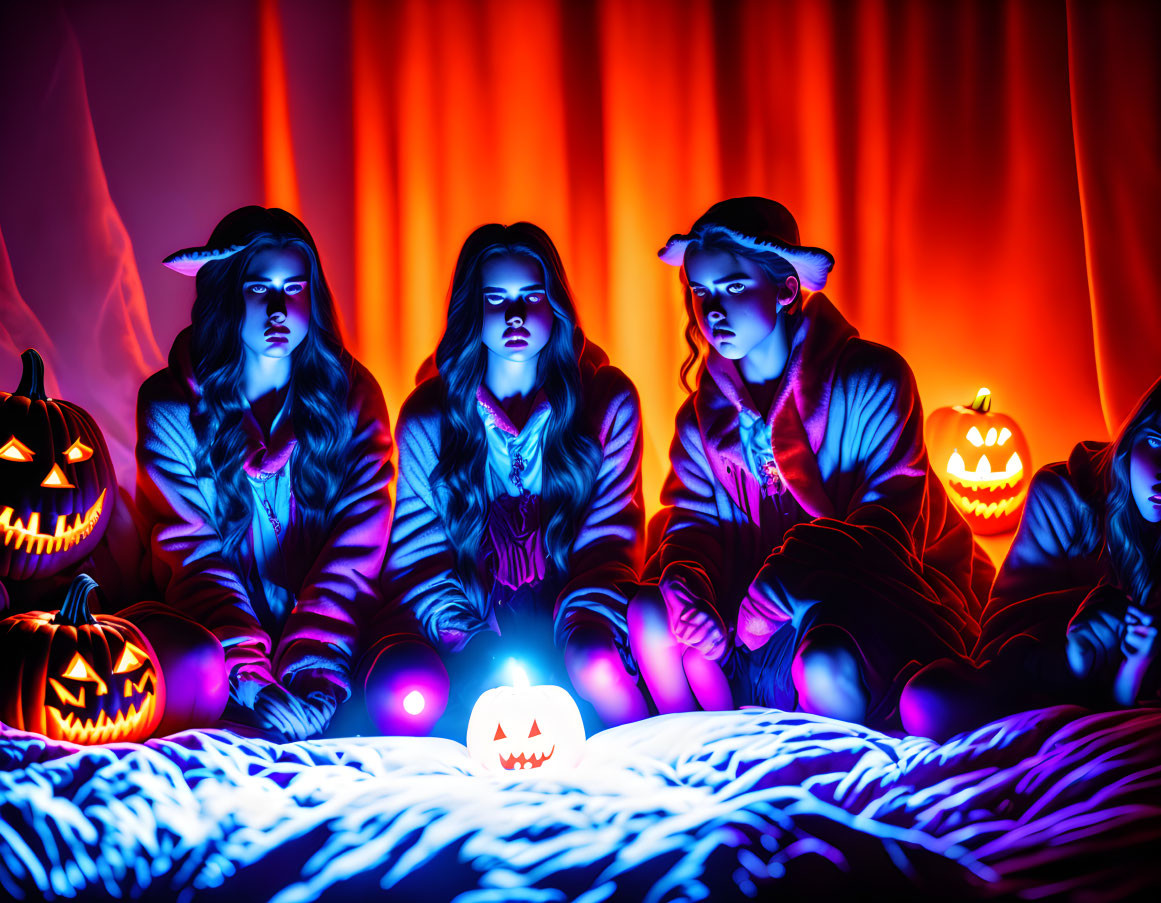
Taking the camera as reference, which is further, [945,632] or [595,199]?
[595,199]

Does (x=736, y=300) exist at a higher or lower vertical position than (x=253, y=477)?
higher

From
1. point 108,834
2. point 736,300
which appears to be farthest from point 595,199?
point 108,834

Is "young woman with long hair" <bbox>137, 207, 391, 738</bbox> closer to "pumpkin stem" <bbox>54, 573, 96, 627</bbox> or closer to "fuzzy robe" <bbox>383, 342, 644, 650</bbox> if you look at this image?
A: "fuzzy robe" <bbox>383, 342, 644, 650</bbox>

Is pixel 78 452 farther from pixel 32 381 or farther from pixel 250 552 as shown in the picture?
pixel 250 552

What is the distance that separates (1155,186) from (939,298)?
938 millimetres

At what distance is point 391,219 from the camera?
11.9 ft

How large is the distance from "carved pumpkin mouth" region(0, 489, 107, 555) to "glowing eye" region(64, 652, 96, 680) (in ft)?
1.47

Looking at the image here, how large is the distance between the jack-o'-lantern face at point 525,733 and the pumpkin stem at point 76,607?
974mm

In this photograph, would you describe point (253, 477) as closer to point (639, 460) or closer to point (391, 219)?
point (639, 460)

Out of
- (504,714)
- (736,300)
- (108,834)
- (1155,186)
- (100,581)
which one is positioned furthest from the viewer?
(1155,186)

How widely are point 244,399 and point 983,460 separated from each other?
2.88 metres

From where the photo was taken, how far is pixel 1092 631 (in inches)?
79.8

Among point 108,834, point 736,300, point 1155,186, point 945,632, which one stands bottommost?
point 108,834

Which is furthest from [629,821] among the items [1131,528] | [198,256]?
[198,256]
